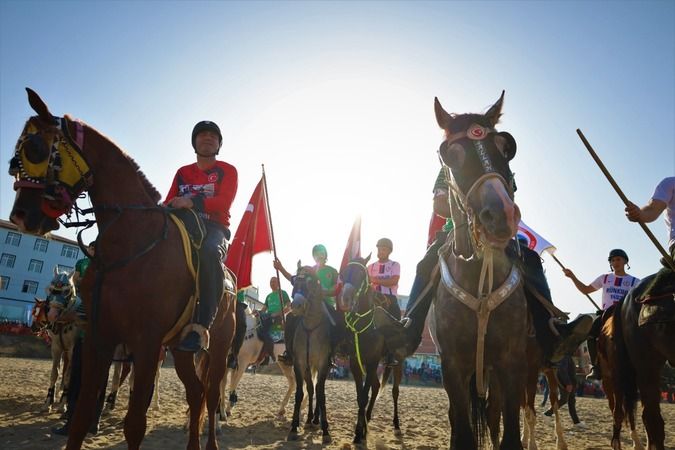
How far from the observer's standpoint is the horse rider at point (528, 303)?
12.8 ft

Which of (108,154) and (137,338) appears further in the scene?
(108,154)

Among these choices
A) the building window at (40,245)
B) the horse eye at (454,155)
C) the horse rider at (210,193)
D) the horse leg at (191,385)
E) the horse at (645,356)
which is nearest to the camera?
the horse eye at (454,155)

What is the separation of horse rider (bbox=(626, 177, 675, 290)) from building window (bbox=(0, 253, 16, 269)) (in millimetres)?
84227

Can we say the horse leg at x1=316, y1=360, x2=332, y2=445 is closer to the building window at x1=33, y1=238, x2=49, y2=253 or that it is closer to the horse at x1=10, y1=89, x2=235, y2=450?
the horse at x1=10, y1=89, x2=235, y2=450

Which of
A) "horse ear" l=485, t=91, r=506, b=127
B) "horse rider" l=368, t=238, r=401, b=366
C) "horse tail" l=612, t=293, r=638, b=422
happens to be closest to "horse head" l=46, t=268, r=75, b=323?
"horse rider" l=368, t=238, r=401, b=366

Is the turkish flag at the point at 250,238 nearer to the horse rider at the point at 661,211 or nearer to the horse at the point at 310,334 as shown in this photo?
the horse at the point at 310,334

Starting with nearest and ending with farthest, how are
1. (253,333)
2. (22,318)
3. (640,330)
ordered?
(640,330)
(253,333)
(22,318)

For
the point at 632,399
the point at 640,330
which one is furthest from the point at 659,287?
the point at 632,399

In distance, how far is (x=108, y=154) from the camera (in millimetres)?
4211

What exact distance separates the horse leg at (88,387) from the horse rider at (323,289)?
598 cm

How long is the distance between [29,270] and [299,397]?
78.6 meters

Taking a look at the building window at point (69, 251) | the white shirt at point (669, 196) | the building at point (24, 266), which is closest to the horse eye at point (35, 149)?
the white shirt at point (669, 196)

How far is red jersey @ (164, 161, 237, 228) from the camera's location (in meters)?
5.26

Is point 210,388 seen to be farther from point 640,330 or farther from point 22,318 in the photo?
point 22,318
